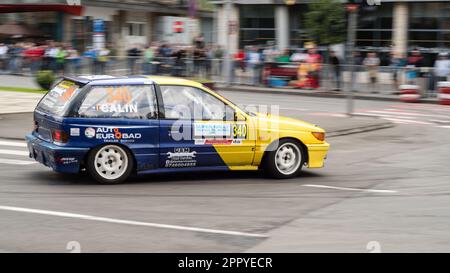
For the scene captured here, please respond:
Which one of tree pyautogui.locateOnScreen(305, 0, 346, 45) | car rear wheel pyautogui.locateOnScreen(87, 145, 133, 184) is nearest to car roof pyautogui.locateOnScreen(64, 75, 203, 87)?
car rear wheel pyautogui.locateOnScreen(87, 145, 133, 184)

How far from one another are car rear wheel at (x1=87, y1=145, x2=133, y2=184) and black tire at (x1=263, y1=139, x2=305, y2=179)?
210 cm

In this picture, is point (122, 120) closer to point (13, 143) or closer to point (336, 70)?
point (13, 143)

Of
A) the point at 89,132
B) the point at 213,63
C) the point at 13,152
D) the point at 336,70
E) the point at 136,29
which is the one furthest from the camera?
the point at 136,29

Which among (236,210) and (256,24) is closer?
(236,210)

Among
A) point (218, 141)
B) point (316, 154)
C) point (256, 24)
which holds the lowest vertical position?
point (316, 154)

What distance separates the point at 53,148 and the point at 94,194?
37.9 inches

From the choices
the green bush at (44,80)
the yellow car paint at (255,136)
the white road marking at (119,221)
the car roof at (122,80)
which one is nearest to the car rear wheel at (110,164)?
the car roof at (122,80)

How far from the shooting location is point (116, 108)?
34.6ft

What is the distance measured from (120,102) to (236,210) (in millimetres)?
2623

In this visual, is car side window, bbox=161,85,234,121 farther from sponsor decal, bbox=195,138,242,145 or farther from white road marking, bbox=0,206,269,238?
white road marking, bbox=0,206,269,238

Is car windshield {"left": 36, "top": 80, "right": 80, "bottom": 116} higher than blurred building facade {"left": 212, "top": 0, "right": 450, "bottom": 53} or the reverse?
the reverse

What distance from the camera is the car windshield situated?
34.2 ft

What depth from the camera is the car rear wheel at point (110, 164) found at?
33.9 feet

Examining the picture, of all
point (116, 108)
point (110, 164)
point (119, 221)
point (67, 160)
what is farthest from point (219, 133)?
point (119, 221)
